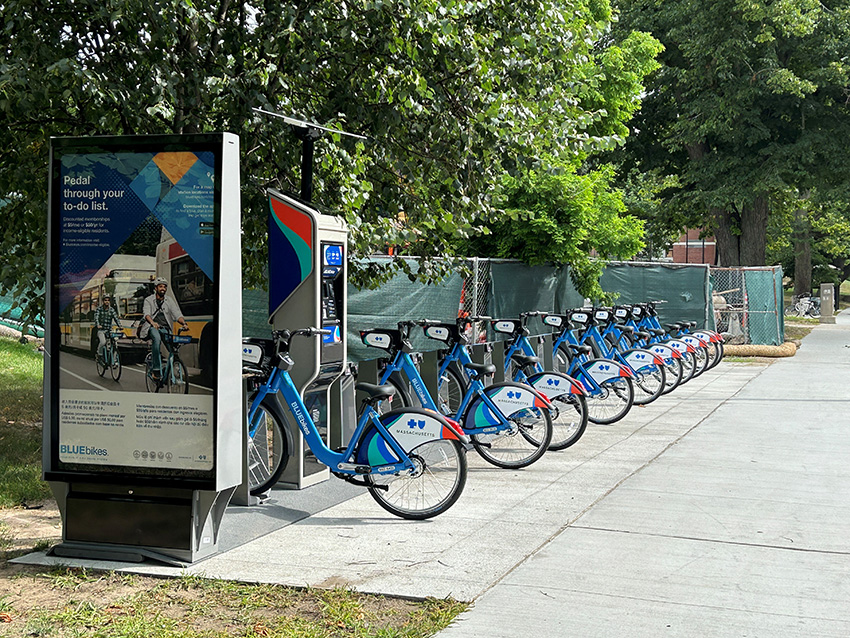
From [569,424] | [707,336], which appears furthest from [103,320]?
[707,336]

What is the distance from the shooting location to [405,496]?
6.51m

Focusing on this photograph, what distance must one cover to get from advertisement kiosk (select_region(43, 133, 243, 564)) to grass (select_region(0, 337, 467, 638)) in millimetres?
391

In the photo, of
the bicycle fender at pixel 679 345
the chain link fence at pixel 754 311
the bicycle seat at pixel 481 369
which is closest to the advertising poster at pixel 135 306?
the bicycle seat at pixel 481 369

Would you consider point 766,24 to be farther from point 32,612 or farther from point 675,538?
point 32,612

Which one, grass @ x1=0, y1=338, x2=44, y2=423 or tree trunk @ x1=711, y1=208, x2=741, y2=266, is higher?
tree trunk @ x1=711, y1=208, x2=741, y2=266

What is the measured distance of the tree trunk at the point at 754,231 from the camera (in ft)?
97.1

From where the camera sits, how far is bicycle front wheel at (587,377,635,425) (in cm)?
1048

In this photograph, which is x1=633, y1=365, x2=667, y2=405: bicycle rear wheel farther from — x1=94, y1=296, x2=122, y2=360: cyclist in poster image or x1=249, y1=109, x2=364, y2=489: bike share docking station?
x1=94, y1=296, x2=122, y2=360: cyclist in poster image

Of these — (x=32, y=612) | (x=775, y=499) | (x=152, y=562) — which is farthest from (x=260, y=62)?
(x=775, y=499)

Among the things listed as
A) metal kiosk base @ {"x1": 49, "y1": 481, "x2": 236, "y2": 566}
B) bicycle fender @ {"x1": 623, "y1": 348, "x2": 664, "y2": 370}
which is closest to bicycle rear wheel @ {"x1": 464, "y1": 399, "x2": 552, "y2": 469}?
metal kiosk base @ {"x1": 49, "y1": 481, "x2": 236, "y2": 566}

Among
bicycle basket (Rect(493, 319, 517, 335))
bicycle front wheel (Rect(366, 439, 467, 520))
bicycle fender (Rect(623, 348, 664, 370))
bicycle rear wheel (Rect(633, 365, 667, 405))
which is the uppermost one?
bicycle basket (Rect(493, 319, 517, 335))

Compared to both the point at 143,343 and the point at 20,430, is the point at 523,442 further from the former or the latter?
the point at 20,430

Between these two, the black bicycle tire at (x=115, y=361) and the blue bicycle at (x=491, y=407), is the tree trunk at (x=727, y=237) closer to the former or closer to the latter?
the blue bicycle at (x=491, y=407)

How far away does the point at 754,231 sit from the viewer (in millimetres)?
29953
